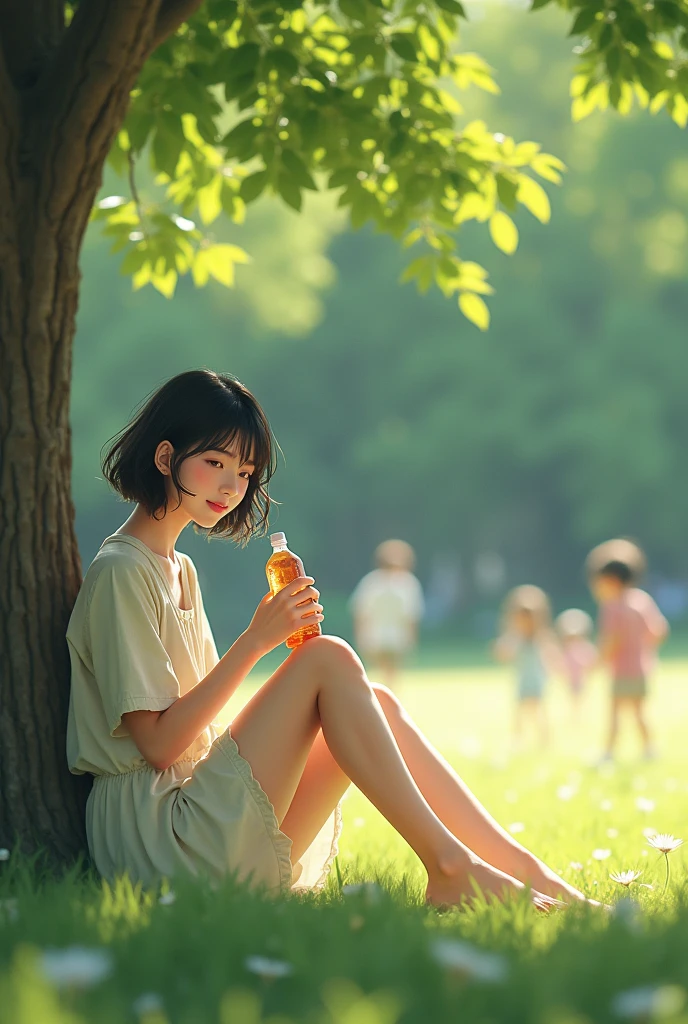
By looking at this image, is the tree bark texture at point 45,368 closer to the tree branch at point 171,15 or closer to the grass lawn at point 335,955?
the tree branch at point 171,15

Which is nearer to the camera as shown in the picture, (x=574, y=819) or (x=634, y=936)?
(x=634, y=936)

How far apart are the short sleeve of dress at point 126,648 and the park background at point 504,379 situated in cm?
3005

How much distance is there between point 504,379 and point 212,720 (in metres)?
33.9

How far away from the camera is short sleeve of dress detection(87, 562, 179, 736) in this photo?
339cm

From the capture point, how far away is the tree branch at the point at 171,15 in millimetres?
4051

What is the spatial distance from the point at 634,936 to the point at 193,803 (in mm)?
1263

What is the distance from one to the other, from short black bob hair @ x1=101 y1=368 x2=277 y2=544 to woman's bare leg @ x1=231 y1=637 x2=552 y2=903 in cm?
61

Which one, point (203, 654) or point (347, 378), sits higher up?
point (347, 378)

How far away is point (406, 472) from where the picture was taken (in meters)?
37.5

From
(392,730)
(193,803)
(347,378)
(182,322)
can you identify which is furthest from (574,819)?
(347,378)

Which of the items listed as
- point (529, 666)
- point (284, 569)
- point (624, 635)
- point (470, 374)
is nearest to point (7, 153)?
point (284, 569)

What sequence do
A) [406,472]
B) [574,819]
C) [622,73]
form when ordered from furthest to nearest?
[406,472] < [574,819] < [622,73]

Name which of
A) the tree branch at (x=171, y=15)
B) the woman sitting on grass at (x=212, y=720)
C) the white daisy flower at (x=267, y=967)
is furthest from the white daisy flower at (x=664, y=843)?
the tree branch at (x=171, y=15)

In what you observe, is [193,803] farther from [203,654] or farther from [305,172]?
[305,172]
